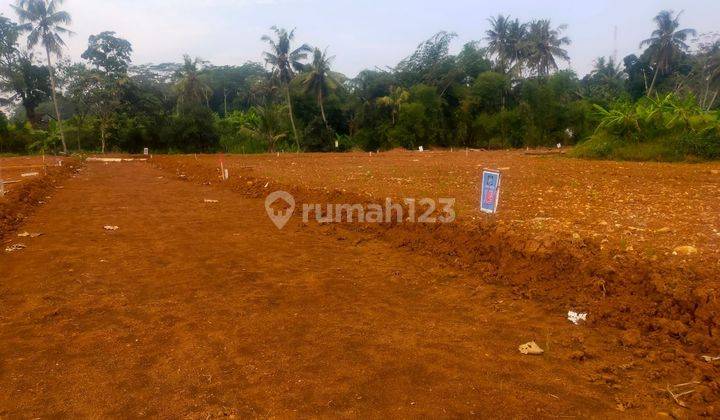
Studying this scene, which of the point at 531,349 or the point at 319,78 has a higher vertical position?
the point at 319,78

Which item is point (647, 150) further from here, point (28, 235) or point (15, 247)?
point (15, 247)

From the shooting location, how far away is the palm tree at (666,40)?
3762 centimetres

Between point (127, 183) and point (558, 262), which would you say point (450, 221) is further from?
point (127, 183)

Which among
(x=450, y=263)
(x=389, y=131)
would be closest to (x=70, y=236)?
(x=450, y=263)

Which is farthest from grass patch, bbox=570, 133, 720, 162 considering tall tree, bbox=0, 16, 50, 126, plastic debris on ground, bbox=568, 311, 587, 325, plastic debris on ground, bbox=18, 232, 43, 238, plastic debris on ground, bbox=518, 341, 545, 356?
tall tree, bbox=0, 16, 50, 126

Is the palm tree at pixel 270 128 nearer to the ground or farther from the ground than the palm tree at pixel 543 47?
nearer to the ground

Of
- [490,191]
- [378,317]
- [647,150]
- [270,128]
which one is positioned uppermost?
[270,128]

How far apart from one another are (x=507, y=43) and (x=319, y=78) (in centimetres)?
1789

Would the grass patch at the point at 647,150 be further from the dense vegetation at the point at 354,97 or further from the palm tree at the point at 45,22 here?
the palm tree at the point at 45,22

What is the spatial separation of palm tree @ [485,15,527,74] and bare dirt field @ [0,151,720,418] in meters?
37.1

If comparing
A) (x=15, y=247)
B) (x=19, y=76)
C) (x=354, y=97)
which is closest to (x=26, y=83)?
(x=19, y=76)

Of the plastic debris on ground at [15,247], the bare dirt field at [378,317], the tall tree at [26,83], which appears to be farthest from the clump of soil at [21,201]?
the tall tree at [26,83]

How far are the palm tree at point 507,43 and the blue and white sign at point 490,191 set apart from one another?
128 ft

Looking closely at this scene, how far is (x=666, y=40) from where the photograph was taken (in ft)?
125
